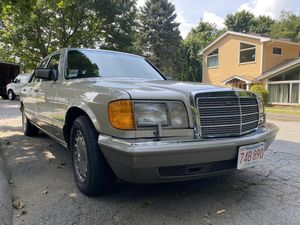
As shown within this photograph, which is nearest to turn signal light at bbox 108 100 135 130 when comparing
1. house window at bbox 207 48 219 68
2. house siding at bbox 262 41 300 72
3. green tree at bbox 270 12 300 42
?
house siding at bbox 262 41 300 72

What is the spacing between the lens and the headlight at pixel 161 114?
2.65 meters

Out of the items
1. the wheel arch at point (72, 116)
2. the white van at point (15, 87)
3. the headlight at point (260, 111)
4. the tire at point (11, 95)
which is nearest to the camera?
the wheel arch at point (72, 116)

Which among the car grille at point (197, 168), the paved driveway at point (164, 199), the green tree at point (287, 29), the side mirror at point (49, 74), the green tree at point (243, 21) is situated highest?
the green tree at point (243, 21)

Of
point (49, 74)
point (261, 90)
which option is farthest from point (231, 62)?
point (49, 74)

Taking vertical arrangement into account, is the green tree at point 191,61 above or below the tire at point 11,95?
above

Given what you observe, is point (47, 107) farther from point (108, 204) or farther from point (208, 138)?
point (208, 138)

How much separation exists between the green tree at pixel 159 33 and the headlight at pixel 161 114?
126 feet

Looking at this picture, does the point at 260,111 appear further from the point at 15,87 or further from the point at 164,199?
the point at 15,87

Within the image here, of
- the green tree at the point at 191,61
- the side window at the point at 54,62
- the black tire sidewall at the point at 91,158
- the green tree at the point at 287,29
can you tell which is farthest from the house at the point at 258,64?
the green tree at the point at 287,29

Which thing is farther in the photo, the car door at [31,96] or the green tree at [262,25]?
the green tree at [262,25]

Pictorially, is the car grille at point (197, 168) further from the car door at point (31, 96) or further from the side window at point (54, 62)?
the car door at point (31, 96)

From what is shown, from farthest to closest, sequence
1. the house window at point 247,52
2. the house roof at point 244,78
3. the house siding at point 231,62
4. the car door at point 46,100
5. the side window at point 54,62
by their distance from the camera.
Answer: the house window at point 247,52, the house siding at point 231,62, the house roof at point 244,78, the side window at point 54,62, the car door at point 46,100

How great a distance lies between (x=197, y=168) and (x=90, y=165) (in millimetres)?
1037

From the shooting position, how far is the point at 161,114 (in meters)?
2.71
